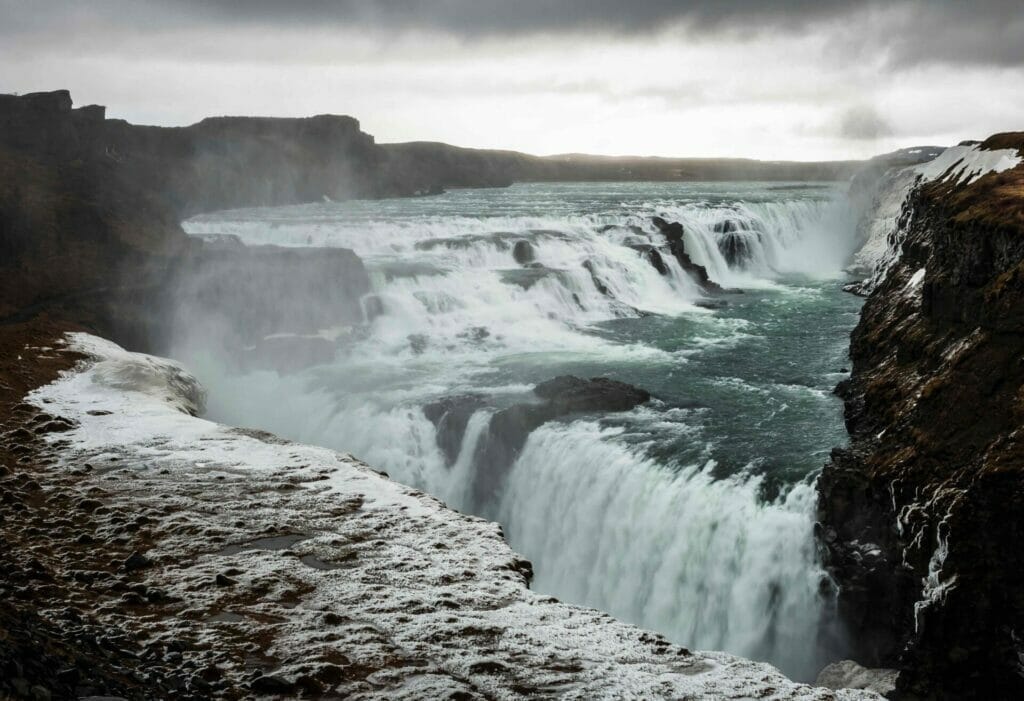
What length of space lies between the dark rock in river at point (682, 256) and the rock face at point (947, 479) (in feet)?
63.4

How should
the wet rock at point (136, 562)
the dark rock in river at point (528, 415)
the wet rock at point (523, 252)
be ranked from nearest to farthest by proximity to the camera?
the wet rock at point (136, 562) < the dark rock in river at point (528, 415) < the wet rock at point (523, 252)

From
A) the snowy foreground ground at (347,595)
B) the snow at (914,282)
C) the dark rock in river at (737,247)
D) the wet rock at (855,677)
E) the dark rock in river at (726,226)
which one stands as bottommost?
the wet rock at (855,677)

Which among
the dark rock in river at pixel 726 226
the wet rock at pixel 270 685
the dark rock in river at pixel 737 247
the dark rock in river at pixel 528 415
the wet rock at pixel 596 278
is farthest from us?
the dark rock in river at pixel 726 226

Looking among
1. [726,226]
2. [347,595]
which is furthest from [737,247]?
[347,595]

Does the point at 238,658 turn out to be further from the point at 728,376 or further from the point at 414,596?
the point at 728,376

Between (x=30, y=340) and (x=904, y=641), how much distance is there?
670 inches

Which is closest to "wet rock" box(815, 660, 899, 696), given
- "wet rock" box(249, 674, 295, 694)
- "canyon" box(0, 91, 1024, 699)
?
"canyon" box(0, 91, 1024, 699)

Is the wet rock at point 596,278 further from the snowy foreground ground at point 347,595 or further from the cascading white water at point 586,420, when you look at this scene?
the snowy foreground ground at point 347,595

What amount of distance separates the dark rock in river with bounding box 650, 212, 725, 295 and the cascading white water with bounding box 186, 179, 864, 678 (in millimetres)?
648

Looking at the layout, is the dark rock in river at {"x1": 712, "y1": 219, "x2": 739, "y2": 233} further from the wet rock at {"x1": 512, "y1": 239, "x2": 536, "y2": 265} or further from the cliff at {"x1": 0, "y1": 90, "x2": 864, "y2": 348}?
the cliff at {"x1": 0, "y1": 90, "x2": 864, "y2": 348}

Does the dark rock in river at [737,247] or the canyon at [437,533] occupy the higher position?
the dark rock in river at [737,247]

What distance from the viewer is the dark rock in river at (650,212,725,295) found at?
3775 cm

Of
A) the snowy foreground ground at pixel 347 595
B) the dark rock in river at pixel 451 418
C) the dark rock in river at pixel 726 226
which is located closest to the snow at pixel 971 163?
the dark rock in river at pixel 451 418

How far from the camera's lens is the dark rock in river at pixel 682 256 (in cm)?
3775
